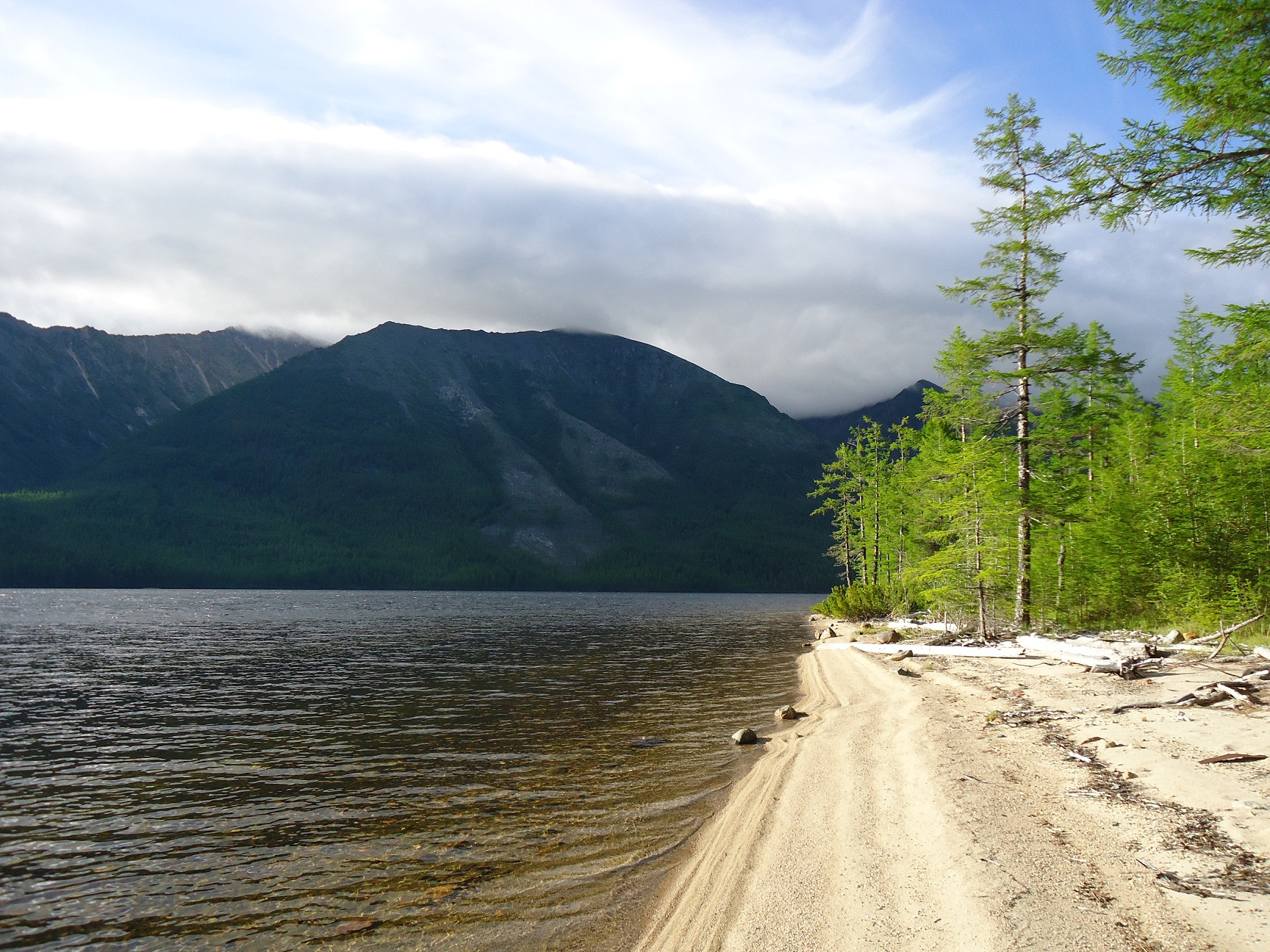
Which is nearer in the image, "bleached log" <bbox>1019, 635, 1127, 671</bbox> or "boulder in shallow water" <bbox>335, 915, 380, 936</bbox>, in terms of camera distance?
"boulder in shallow water" <bbox>335, 915, 380, 936</bbox>

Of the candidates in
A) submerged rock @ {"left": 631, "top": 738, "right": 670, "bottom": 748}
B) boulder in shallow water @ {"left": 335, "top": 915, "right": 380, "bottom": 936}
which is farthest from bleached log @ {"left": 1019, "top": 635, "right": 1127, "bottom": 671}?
boulder in shallow water @ {"left": 335, "top": 915, "right": 380, "bottom": 936}

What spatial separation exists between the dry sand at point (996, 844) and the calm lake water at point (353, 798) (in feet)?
5.15

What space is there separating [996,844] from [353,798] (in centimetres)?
1245

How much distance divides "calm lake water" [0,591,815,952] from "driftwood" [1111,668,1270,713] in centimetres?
882

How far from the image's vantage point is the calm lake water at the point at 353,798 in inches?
378

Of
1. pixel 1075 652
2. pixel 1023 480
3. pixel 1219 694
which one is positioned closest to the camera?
pixel 1219 694

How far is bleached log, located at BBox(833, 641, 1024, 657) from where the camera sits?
87.5 ft

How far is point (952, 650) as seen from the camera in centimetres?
2942

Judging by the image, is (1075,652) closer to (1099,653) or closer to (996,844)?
(1099,653)

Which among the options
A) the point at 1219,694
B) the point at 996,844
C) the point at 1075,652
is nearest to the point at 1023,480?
the point at 1075,652

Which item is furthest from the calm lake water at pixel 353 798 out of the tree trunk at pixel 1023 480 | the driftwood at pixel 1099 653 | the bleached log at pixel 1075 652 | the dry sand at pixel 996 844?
the tree trunk at pixel 1023 480

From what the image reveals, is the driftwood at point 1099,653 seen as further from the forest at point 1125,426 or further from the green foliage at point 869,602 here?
the green foliage at point 869,602

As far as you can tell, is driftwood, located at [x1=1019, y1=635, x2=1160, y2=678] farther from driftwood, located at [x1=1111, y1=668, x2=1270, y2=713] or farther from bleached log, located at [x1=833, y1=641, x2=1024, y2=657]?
driftwood, located at [x1=1111, y1=668, x2=1270, y2=713]

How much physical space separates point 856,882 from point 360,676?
30.8 meters
